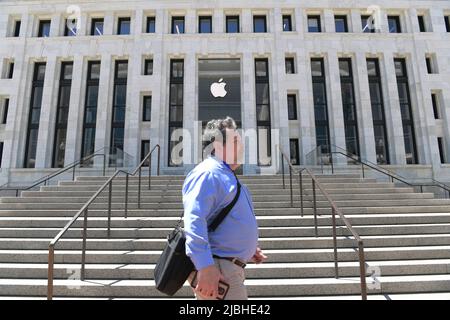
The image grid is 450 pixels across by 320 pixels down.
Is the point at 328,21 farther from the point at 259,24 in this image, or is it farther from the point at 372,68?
the point at 259,24

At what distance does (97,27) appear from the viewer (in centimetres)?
1969

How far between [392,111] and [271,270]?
14.8 meters

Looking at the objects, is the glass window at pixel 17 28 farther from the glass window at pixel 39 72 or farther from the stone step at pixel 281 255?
the stone step at pixel 281 255

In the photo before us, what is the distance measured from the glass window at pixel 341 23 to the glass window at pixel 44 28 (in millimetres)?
16380

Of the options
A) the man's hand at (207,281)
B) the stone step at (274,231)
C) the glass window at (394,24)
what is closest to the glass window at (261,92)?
the glass window at (394,24)

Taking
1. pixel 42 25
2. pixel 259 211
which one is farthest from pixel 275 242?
pixel 42 25

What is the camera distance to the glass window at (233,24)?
19312mm

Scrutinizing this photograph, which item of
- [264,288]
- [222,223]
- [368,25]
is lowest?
[264,288]

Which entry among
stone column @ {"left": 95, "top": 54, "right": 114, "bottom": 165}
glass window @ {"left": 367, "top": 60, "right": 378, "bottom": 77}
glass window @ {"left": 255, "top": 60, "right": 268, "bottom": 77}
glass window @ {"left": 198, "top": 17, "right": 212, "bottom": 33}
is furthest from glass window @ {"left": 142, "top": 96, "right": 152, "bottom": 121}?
glass window @ {"left": 367, "top": 60, "right": 378, "bottom": 77}

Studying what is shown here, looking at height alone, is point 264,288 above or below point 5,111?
below

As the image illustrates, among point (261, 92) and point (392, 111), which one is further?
point (261, 92)

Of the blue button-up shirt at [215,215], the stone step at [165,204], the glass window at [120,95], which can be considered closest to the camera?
the blue button-up shirt at [215,215]
